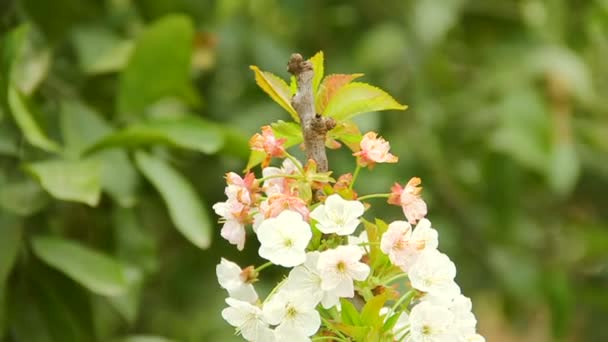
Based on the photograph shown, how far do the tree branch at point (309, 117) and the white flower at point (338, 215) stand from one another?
0.10ft

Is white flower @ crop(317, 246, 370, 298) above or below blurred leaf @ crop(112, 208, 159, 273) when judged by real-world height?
below

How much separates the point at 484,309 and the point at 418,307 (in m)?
1.27

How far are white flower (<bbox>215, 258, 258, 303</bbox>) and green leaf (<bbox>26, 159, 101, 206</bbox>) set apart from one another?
0.30 m

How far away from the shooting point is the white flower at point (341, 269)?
0.40m

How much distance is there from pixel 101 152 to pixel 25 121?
10 centimetres

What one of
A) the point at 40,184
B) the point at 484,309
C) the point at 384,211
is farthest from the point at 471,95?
the point at 40,184

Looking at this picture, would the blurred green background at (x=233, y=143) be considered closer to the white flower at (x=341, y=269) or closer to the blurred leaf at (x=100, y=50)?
the blurred leaf at (x=100, y=50)

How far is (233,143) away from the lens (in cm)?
84

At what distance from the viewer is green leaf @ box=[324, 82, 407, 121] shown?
18.2 inches

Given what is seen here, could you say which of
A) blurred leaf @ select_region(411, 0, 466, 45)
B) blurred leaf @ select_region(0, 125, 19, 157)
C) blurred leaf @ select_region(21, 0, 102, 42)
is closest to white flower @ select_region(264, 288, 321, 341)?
blurred leaf @ select_region(0, 125, 19, 157)

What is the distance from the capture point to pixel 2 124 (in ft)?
2.60

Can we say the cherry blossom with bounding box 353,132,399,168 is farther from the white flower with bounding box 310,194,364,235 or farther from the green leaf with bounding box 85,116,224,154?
the green leaf with bounding box 85,116,224,154

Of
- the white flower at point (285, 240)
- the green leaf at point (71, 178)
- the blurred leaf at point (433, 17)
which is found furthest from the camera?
the blurred leaf at point (433, 17)

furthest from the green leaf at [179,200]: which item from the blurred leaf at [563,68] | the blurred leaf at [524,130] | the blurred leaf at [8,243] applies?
the blurred leaf at [563,68]
